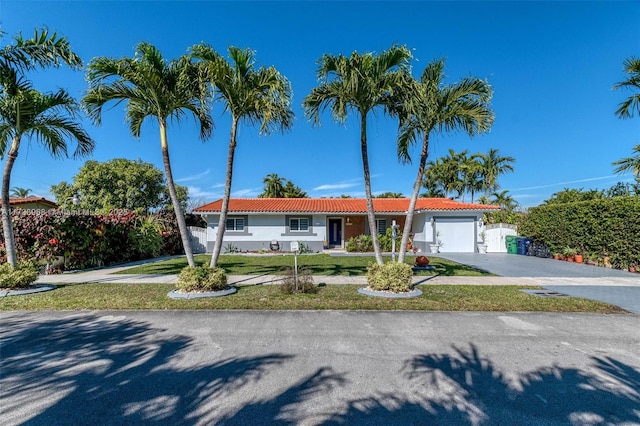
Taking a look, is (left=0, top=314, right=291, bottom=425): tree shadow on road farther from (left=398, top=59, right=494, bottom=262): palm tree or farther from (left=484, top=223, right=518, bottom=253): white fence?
(left=484, top=223, right=518, bottom=253): white fence

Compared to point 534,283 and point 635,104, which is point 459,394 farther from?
point 635,104

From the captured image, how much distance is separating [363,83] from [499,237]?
19145mm

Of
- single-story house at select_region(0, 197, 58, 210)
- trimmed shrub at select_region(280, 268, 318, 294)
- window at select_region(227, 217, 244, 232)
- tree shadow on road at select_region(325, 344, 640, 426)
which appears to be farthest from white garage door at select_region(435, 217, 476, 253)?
single-story house at select_region(0, 197, 58, 210)

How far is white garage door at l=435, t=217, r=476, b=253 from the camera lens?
70.9 feet

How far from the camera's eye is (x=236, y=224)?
22.2 metres

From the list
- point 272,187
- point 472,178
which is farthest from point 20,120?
point 472,178

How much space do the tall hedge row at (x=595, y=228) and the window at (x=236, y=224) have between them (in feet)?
62.2

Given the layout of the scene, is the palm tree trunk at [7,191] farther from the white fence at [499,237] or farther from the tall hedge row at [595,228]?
the white fence at [499,237]

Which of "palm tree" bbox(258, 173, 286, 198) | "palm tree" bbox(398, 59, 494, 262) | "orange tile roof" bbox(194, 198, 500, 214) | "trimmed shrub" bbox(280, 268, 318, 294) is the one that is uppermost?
"palm tree" bbox(258, 173, 286, 198)

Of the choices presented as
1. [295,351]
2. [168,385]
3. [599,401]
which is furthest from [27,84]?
[599,401]

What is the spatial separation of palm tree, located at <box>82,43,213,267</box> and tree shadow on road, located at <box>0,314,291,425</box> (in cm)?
346

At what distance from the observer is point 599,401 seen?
3.33m

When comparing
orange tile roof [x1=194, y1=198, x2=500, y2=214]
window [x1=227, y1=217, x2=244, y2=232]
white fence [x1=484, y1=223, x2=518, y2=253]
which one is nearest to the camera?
orange tile roof [x1=194, y1=198, x2=500, y2=214]

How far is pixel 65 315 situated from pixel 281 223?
1607 cm
